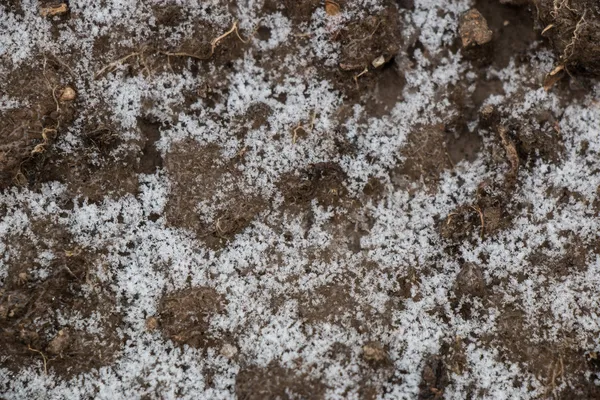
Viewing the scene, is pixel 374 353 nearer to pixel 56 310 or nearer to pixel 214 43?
pixel 56 310

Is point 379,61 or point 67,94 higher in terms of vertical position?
point 379,61

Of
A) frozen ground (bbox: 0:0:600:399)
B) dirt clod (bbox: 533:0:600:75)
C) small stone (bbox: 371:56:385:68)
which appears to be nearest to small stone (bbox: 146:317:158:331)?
frozen ground (bbox: 0:0:600:399)

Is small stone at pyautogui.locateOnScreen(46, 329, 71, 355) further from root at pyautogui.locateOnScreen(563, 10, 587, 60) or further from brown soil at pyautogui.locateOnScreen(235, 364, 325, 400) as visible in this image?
root at pyautogui.locateOnScreen(563, 10, 587, 60)

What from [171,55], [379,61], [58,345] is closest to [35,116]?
[171,55]

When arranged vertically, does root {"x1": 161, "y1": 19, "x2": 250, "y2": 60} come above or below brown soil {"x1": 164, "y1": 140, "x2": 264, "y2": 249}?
above

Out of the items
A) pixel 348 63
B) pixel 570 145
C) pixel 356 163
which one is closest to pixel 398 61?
pixel 348 63

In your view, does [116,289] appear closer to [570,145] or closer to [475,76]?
[475,76]

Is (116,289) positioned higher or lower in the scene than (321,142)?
lower
